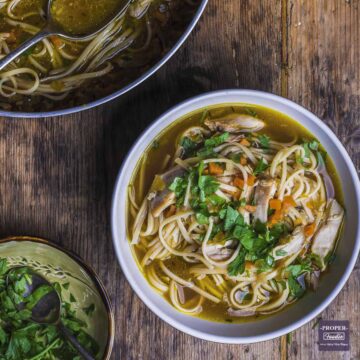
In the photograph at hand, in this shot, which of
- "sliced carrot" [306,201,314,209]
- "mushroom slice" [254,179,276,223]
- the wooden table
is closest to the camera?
"mushroom slice" [254,179,276,223]

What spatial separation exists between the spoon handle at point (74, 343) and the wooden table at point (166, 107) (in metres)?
0.25

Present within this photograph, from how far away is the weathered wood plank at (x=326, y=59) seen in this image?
2.82m

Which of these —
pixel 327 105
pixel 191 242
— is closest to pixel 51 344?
pixel 191 242

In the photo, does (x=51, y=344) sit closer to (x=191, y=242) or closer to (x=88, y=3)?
(x=191, y=242)

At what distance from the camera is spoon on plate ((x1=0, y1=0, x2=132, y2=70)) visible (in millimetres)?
2516

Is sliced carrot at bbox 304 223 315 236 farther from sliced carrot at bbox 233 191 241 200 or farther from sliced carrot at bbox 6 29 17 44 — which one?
sliced carrot at bbox 6 29 17 44

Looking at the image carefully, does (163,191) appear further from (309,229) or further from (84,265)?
(309,229)

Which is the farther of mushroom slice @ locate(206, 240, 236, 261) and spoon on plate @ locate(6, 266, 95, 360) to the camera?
spoon on plate @ locate(6, 266, 95, 360)

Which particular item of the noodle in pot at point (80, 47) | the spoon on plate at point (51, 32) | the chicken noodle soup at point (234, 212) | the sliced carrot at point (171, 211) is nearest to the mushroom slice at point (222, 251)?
the chicken noodle soup at point (234, 212)

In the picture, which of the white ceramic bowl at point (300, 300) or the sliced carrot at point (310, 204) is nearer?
the white ceramic bowl at point (300, 300)

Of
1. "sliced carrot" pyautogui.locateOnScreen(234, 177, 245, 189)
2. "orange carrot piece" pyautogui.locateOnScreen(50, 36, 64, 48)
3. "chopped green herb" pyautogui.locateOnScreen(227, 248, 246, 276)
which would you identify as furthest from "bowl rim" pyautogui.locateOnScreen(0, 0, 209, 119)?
"chopped green herb" pyautogui.locateOnScreen(227, 248, 246, 276)

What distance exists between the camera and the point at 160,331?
2877 mm

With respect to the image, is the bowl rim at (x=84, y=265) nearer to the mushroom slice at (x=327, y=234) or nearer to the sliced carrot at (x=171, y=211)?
the sliced carrot at (x=171, y=211)

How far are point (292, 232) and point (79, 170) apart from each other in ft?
3.35
